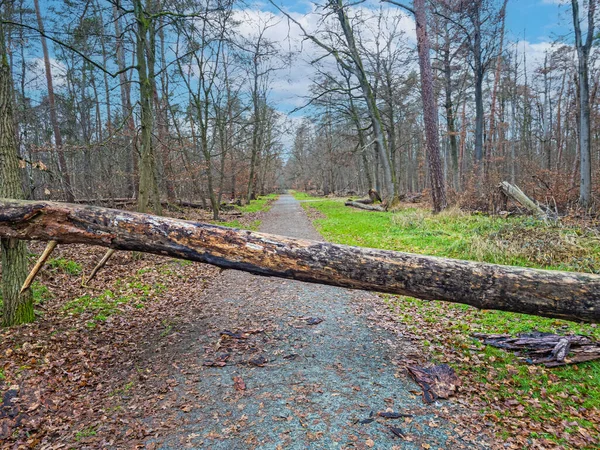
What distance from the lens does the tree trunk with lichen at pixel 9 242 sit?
397 centimetres

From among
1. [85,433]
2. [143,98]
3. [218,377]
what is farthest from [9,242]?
[143,98]

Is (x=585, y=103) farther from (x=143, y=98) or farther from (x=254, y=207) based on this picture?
(x=254, y=207)

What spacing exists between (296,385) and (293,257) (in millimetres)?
1281

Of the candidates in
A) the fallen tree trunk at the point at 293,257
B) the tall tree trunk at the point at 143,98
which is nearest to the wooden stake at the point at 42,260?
the fallen tree trunk at the point at 293,257

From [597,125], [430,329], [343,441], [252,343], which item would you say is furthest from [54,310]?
[597,125]

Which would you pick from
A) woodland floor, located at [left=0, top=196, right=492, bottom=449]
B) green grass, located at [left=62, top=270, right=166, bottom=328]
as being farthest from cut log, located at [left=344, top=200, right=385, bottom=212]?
green grass, located at [left=62, top=270, right=166, bottom=328]

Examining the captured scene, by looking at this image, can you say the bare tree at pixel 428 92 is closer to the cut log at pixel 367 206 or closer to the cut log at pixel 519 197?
the cut log at pixel 519 197

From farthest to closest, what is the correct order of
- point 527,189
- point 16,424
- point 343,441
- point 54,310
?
1. point 527,189
2. point 54,310
3. point 16,424
4. point 343,441

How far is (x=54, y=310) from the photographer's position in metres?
4.73

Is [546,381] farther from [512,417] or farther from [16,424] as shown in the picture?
[16,424]

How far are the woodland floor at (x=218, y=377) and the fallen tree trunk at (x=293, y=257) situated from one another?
90 centimetres

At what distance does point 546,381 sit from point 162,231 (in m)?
4.18

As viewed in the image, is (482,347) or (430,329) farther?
(430,329)

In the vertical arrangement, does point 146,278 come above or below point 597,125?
below
